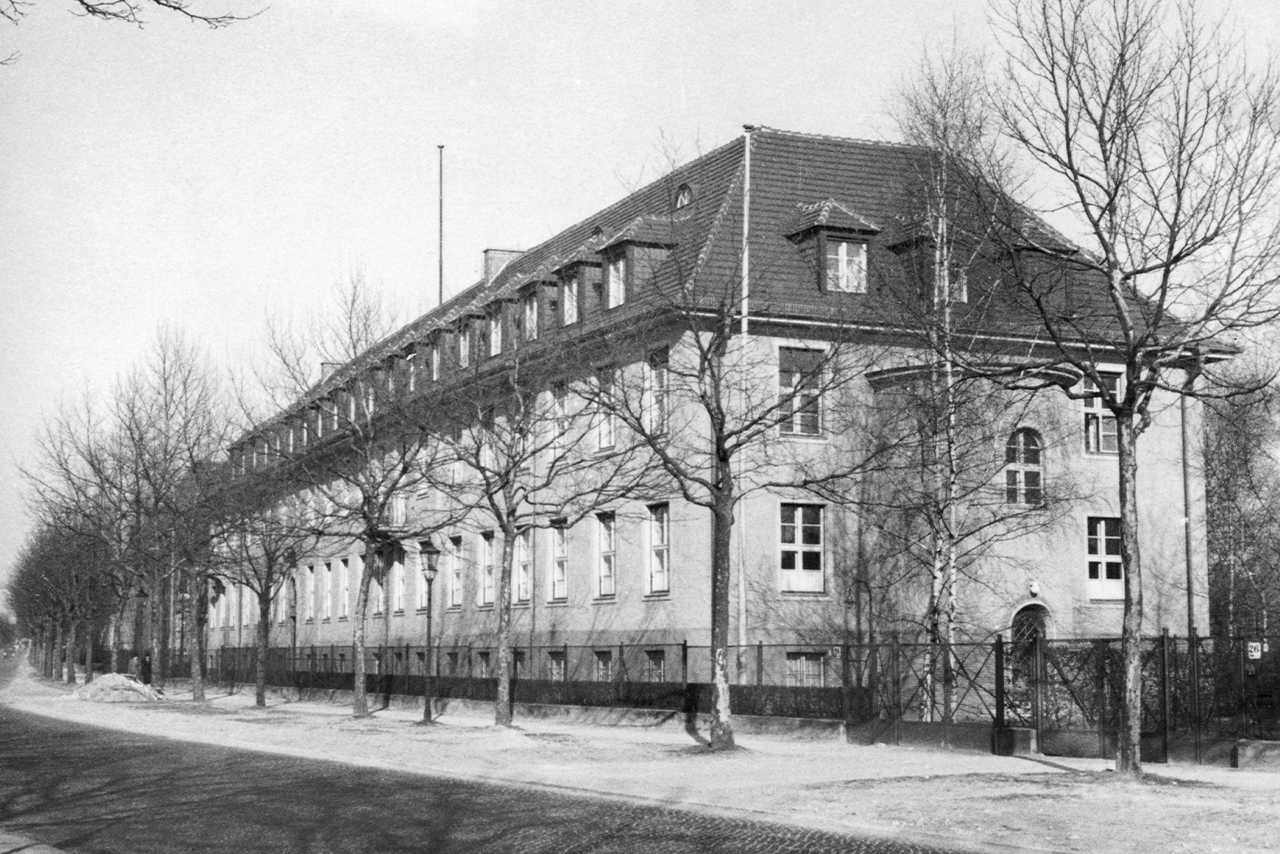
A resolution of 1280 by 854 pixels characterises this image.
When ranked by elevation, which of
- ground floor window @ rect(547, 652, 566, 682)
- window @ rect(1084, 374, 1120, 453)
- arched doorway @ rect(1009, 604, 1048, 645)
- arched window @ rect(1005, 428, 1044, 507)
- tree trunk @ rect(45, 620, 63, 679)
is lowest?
tree trunk @ rect(45, 620, 63, 679)

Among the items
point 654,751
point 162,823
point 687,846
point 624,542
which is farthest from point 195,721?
point 687,846

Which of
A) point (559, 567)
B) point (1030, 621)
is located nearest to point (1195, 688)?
point (1030, 621)

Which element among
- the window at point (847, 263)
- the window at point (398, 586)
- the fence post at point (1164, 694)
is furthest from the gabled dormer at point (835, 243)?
the window at point (398, 586)

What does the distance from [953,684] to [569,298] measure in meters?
18.7

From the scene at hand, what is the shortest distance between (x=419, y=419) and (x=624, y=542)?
661 centimetres

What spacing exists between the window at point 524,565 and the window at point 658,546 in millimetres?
5909

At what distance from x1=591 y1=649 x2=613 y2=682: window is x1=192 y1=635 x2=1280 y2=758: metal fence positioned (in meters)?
0.03

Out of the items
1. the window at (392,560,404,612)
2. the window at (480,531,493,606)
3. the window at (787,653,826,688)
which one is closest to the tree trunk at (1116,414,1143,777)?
the window at (787,653,826,688)

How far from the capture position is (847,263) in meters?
36.6

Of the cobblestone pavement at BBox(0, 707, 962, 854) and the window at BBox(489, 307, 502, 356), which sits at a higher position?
the window at BBox(489, 307, 502, 356)

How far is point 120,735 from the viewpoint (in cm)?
2980

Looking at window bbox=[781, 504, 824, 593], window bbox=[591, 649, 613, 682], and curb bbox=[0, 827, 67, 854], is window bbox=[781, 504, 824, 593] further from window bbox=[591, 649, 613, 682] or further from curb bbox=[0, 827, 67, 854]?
curb bbox=[0, 827, 67, 854]

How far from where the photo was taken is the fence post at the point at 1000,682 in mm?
22969

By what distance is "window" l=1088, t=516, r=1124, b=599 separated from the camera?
122 ft
